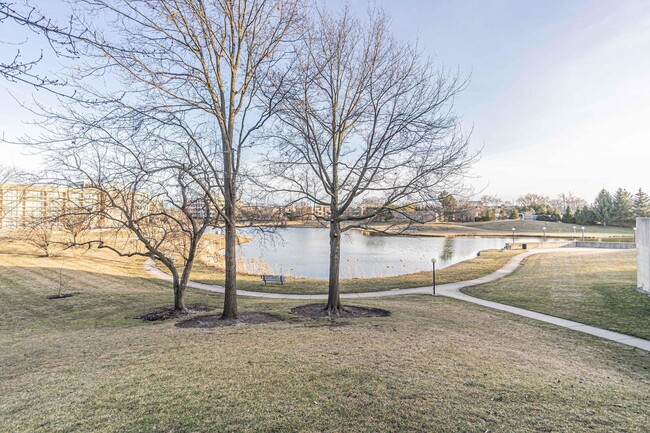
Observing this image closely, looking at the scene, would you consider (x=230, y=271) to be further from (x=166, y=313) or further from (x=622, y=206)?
(x=622, y=206)

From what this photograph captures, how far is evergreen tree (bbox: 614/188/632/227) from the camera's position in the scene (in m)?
64.8

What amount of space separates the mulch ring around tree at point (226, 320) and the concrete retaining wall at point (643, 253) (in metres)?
13.8

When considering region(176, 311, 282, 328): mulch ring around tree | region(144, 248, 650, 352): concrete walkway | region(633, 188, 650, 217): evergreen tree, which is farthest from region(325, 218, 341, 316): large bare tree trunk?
region(633, 188, 650, 217): evergreen tree

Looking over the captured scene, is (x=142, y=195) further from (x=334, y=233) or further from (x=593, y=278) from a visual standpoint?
(x=593, y=278)

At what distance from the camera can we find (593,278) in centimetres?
1678

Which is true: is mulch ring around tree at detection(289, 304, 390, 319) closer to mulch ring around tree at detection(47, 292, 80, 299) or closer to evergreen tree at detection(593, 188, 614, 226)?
mulch ring around tree at detection(47, 292, 80, 299)

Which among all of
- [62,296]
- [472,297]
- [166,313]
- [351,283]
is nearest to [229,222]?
[166,313]

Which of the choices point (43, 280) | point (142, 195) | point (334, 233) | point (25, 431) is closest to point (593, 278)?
point (334, 233)

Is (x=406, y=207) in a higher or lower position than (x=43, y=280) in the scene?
higher

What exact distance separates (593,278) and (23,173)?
22.3m

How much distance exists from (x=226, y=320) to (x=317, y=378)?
5.03 meters

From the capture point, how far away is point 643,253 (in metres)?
13.0

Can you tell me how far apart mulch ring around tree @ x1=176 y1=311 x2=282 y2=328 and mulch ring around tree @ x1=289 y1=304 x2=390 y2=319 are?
120cm

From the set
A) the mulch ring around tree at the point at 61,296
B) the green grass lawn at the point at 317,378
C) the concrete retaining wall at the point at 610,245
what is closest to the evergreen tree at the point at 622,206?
the concrete retaining wall at the point at 610,245
